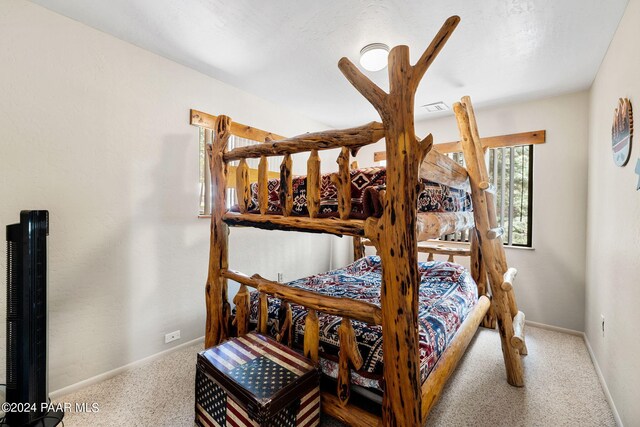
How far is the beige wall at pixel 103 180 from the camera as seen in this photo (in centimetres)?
Answer: 173

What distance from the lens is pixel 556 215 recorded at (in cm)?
294

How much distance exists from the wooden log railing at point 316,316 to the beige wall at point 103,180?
0.96m

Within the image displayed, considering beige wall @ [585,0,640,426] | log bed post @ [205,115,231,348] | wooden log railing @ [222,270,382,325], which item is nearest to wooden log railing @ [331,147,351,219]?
wooden log railing @ [222,270,382,325]

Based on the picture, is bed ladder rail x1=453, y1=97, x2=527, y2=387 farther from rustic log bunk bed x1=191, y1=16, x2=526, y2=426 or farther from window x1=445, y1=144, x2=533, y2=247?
window x1=445, y1=144, x2=533, y2=247

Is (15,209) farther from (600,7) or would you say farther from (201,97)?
(600,7)

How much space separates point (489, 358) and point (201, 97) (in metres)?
3.36

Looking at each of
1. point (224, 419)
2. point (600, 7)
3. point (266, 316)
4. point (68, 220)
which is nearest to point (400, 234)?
point (266, 316)

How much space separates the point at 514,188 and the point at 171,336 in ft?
12.4

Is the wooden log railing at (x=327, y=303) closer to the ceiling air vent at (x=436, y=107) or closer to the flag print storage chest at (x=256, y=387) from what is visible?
the flag print storage chest at (x=256, y=387)

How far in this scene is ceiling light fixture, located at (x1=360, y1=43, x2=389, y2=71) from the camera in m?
2.04

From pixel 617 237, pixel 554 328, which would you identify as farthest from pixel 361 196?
pixel 554 328

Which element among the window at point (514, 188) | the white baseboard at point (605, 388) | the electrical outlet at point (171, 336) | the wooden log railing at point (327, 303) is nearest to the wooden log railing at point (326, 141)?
the wooden log railing at point (327, 303)

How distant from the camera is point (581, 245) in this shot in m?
2.81

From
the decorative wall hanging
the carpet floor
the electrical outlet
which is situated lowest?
the carpet floor
